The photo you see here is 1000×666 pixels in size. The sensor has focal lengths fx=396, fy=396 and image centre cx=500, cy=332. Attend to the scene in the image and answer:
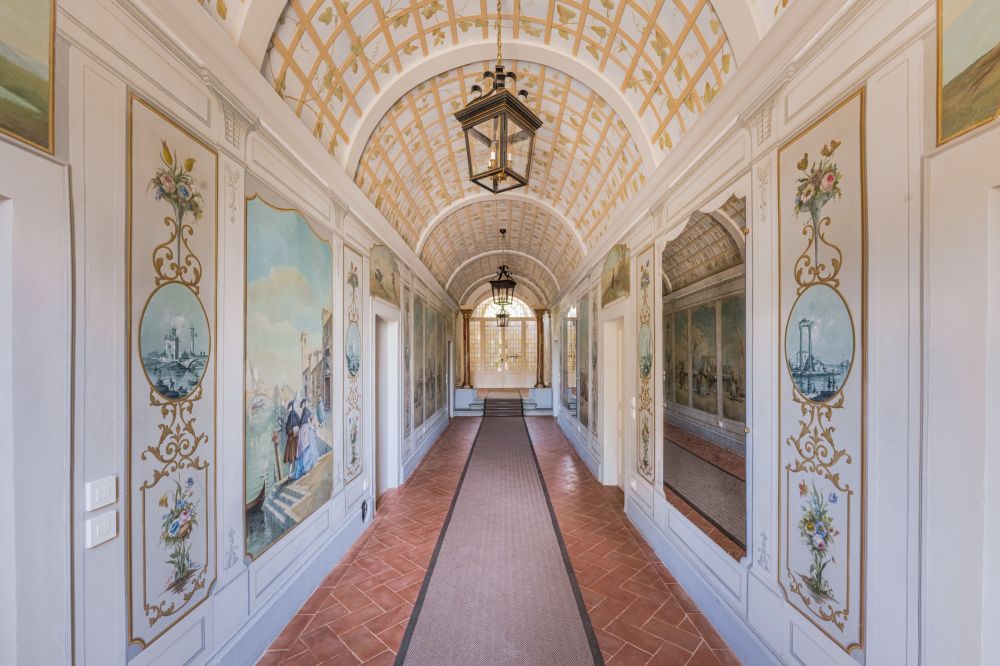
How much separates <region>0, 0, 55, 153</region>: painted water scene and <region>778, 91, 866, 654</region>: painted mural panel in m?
3.18

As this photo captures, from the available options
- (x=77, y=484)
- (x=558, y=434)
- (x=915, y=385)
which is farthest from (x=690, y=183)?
(x=558, y=434)

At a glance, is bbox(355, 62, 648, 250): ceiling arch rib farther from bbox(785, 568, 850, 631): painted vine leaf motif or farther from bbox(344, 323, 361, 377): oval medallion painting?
bbox(785, 568, 850, 631): painted vine leaf motif

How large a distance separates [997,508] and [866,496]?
1.53ft

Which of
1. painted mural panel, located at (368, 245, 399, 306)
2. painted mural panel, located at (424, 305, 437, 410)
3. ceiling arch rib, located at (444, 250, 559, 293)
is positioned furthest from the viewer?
ceiling arch rib, located at (444, 250, 559, 293)

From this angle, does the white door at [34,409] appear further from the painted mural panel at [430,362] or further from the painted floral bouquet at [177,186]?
the painted mural panel at [430,362]

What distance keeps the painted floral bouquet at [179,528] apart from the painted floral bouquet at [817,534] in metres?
3.16

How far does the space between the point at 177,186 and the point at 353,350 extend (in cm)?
239

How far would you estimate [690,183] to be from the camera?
10.8 ft

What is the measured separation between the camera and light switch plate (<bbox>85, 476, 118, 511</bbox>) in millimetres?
1521

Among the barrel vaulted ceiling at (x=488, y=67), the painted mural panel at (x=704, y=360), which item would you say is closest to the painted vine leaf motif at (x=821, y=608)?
the painted mural panel at (x=704, y=360)

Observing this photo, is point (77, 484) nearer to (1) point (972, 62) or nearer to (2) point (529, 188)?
(1) point (972, 62)

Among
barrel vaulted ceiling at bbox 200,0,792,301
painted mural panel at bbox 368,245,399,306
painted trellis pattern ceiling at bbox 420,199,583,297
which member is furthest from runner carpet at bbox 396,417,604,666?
painted trellis pattern ceiling at bbox 420,199,583,297

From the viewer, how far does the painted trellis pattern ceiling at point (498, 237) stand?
805 centimetres

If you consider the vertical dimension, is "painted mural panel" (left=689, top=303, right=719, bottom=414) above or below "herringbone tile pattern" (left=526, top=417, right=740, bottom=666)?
above
